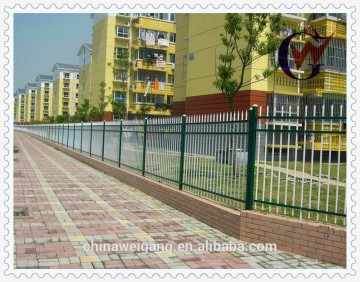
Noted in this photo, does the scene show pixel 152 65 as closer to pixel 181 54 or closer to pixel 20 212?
pixel 181 54

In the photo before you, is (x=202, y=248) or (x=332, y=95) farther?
(x=332, y=95)

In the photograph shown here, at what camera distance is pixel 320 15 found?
861 inches

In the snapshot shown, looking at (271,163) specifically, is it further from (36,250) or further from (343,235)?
(36,250)

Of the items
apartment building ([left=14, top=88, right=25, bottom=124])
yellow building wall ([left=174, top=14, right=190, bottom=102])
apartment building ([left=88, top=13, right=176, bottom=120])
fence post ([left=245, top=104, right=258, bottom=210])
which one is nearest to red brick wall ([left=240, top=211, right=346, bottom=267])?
fence post ([left=245, top=104, right=258, bottom=210])

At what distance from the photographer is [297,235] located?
5.07 m

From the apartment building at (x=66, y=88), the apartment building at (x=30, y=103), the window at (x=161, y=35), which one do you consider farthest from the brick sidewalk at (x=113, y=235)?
the apartment building at (x=30, y=103)

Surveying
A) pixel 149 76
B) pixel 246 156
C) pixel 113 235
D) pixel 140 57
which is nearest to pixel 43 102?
pixel 140 57

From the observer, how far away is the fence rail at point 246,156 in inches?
205

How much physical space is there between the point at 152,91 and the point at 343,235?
37695 millimetres

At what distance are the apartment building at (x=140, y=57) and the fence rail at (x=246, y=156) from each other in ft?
100

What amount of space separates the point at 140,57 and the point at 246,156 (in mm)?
37977

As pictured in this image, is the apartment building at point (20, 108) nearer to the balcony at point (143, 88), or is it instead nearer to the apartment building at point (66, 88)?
the apartment building at point (66, 88)

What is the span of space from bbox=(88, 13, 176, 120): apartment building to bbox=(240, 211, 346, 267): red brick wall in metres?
35.4
